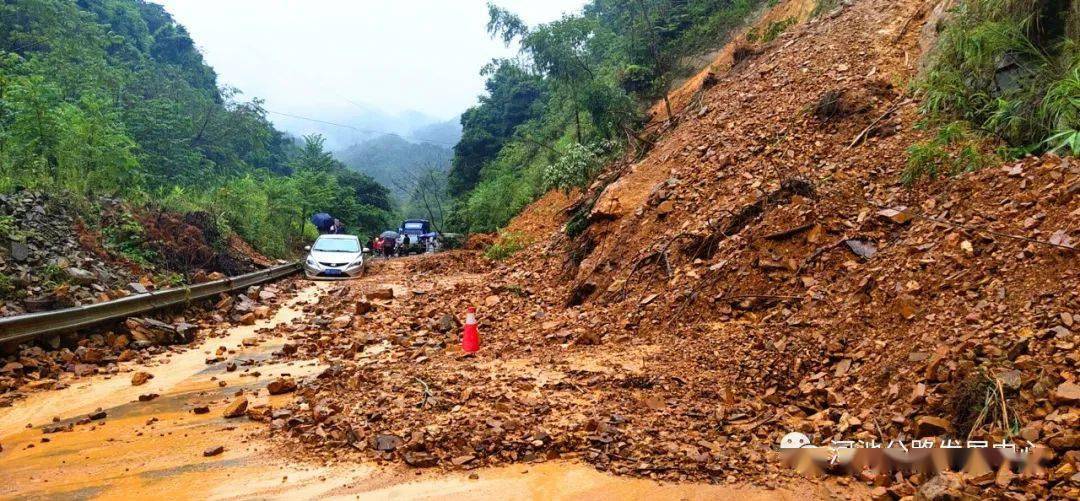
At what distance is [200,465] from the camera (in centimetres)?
354

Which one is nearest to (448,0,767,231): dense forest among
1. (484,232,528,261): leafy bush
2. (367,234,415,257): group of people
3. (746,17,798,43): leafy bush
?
(484,232,528,261): leafy bush

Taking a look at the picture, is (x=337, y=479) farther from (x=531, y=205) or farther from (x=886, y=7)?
(x=531, y=205)

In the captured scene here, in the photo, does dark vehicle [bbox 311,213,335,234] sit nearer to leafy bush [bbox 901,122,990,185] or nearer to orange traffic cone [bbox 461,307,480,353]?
orange traffic cone [bbox 461,307,480,353]

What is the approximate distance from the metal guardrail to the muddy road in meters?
0.90

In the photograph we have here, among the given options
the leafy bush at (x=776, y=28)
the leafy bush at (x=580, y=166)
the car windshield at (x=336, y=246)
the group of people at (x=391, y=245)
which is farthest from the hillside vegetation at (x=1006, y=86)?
the group of people at (x=391, y=245)

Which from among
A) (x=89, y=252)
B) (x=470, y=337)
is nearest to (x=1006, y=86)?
(x=470, y=337)

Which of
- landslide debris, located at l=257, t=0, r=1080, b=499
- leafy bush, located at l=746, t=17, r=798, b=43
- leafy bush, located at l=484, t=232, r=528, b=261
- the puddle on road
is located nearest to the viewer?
the puddle on road

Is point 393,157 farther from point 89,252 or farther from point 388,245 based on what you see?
point 89,252

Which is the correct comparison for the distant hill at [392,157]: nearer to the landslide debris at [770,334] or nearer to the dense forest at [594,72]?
the dense forest at [594,72]

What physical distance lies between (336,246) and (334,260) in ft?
3.59

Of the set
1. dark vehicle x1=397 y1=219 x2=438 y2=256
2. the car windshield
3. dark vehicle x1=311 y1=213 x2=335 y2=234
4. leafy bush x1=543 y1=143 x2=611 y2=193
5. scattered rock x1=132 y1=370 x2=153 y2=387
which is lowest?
dark vehicle x1=397 y1=219 x2=438 y2=256

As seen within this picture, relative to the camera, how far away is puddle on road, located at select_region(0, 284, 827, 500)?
3049mm

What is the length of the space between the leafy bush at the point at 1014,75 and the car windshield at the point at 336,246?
14043 mm

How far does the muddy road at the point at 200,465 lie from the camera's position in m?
3.07
